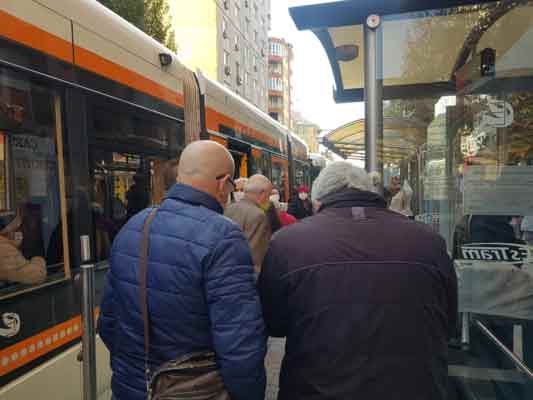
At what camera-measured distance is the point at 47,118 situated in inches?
121

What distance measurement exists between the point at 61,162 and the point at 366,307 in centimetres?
242

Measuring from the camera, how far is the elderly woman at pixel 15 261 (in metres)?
2.65

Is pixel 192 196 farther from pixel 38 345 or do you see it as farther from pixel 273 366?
pixel 273 366

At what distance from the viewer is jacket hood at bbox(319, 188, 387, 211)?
181cm

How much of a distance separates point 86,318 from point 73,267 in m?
0.82

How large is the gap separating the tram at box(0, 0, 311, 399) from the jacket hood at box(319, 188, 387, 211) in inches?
76.7

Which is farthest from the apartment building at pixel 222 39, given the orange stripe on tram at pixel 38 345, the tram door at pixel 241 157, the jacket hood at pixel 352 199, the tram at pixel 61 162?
the jacket hood at pixel 352 199

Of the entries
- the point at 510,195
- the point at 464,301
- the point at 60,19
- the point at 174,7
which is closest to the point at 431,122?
the point at 510,195

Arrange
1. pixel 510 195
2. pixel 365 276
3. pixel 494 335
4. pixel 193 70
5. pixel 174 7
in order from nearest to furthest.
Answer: pixel 365 276, pixel 510 195, pixel 494 335, pixel 193 70, pixel 174 7

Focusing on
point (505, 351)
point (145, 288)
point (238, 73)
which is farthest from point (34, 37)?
point (238, 73)

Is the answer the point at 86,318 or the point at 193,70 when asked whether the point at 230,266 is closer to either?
the point at 86,318

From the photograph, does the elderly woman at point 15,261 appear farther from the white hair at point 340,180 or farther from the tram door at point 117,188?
the white hair at point 340,180

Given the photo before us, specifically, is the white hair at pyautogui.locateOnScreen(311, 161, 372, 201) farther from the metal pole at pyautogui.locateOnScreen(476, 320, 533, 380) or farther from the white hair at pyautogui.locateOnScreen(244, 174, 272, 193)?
the white hair at pyautogui.locateOnScreen(244, 174, 272, 193)

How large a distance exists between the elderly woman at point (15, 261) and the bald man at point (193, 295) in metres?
1.22
